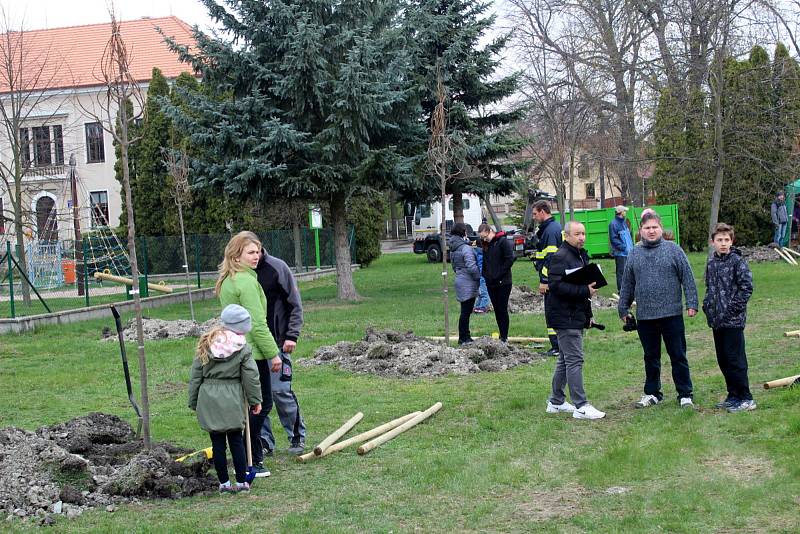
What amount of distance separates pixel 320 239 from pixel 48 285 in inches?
415

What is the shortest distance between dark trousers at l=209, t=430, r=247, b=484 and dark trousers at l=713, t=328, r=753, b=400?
14.2 feet

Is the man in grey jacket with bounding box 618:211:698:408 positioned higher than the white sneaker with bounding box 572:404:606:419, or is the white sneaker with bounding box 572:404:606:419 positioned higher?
the man in grey jacket with bounding box 618:211:698:408

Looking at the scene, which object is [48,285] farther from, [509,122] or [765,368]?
[765,368]

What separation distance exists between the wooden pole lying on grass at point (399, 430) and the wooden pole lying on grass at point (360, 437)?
8cm

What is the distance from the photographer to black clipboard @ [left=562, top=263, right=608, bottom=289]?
8.34 meters

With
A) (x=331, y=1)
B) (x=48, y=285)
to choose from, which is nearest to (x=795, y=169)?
(x=331, y=1)

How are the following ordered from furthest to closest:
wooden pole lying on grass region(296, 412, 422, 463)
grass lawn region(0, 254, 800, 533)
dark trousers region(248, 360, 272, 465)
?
wooden pole lying on grass region(296, 412, 422, 463) → dark trousers region(248, 360, 272, 465) → grass lawn region(0, 254, 800, 533)

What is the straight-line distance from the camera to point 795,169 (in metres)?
21.6

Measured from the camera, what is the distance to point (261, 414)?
23.3 ft

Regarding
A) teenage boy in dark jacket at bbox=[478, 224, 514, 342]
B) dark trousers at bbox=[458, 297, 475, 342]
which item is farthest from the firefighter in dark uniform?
dark trousers at bbox=[458, 297, 475, 342]

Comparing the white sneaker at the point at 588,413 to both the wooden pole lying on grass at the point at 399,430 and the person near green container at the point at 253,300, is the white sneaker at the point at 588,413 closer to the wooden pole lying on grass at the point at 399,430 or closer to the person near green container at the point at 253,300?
the wooden pole lying on grass at the point at 399,430

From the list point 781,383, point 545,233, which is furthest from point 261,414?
point 545,233

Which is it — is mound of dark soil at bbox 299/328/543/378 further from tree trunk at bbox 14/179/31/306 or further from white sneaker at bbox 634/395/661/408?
tree trunk at bbox 14/179/31/306

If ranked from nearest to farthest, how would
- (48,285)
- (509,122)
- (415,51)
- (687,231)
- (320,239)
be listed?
1. (415,51)
2. (509,122)
3. (48,285)
4. (687,231)
5. (320,239)
